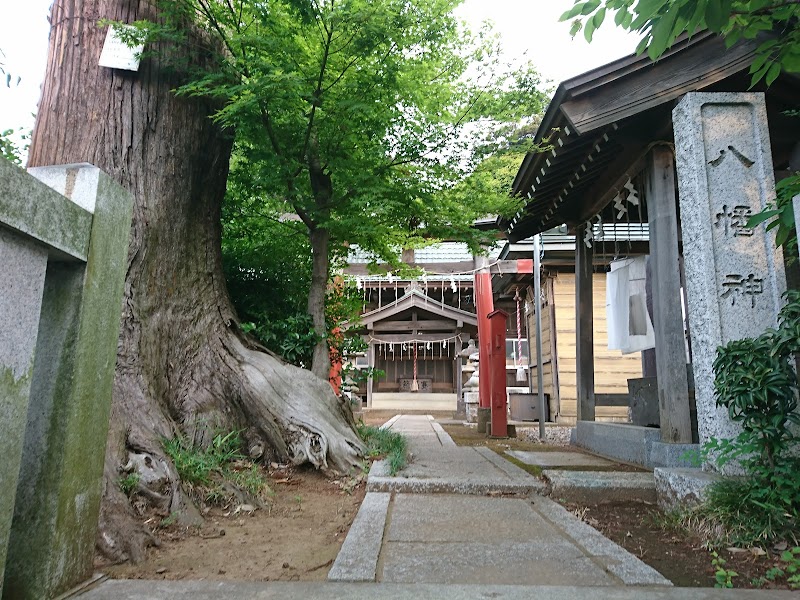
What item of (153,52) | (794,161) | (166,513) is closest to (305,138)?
(153,52)

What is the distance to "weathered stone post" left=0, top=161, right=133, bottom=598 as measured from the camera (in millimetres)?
1861

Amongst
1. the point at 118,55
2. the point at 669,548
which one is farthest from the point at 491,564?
the point at 118,55

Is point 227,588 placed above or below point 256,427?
below

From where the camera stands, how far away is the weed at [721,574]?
100 inches

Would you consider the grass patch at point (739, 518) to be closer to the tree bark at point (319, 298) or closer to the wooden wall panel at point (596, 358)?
the tree bark at point (319, 298)

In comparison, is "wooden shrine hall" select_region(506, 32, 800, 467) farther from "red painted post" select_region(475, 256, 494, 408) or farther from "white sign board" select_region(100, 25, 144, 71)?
"white sign board" select_region(100, 25, 144, 71)

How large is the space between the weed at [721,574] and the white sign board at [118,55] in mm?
5795

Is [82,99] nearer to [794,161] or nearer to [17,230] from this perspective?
[17,230]

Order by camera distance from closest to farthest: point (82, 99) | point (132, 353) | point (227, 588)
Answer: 1. point (227, 588)
2. point (132, 353)
3. point (82, 99)

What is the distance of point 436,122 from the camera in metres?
6.26

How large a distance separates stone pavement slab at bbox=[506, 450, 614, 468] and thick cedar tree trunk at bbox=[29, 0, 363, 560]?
203 cm

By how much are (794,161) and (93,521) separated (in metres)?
6.86

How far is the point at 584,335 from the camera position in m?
7.78

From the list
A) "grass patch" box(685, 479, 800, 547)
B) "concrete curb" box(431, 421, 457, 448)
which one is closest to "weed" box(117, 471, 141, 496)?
"grass patch" box(685, 479, 800, 547)
